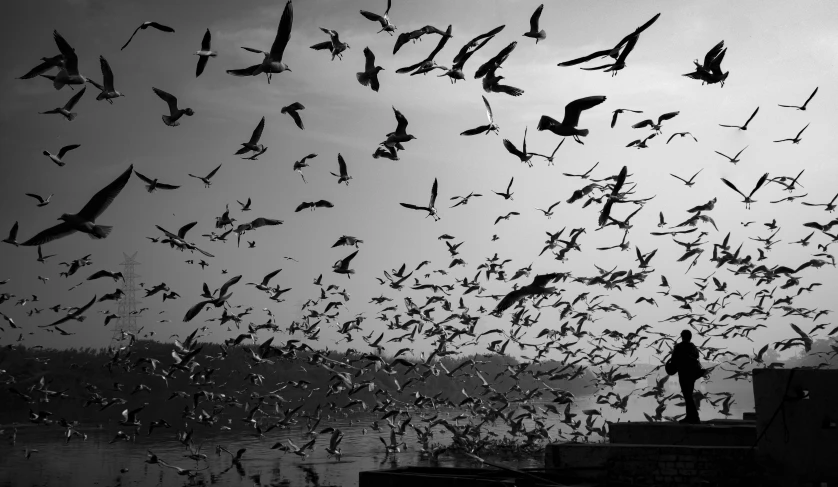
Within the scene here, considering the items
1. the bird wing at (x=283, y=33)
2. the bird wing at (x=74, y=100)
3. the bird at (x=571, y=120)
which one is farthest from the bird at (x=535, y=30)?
the bird wing at (x=74, y=100)

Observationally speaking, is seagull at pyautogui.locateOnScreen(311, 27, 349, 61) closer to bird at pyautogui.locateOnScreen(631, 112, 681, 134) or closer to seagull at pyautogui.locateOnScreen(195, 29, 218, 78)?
seagull at pyautogui.locateOnScreen(195, 29, 218, 78)

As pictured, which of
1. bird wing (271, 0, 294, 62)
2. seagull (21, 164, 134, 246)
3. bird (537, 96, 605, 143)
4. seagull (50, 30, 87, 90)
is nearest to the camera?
seagull (21, 164, 134, 246)

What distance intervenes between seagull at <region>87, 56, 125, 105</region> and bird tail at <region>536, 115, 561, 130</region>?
7.72 metres

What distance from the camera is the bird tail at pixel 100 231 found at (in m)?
8.43

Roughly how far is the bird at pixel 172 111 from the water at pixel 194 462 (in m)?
12.6

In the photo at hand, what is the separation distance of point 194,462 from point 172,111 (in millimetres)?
17040

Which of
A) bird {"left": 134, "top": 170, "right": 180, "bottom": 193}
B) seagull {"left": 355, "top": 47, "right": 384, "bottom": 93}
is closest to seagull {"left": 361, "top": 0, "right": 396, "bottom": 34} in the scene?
seagull {"left": 355, "top": 47, "right": 384, "bottom": 93}

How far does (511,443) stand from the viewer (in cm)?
2619

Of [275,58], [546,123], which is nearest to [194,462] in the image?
[275,58]

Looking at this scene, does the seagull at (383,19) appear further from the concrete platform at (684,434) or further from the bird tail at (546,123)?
the concrete platform at (684,434)

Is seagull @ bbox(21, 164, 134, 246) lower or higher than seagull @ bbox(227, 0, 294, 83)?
lower

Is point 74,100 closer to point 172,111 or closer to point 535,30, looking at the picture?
point 172,111

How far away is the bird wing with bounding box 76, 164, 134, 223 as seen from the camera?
26.2 ft

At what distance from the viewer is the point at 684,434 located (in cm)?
1248
